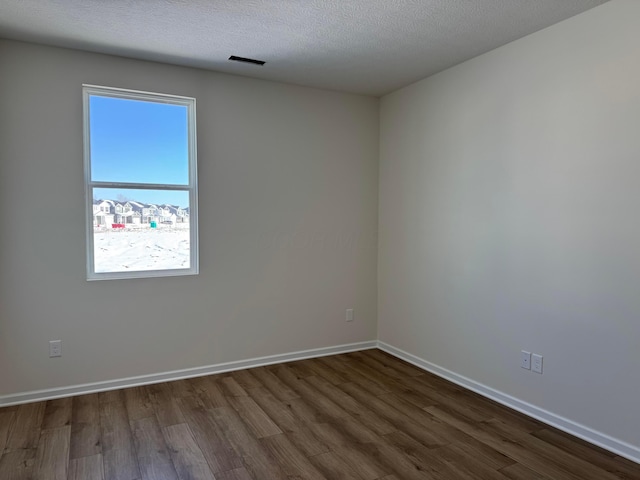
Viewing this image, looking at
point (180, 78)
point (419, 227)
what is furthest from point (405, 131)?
point (180, 78)

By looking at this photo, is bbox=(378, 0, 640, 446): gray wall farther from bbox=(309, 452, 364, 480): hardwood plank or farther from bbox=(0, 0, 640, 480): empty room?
bbox=(309, 452, 364, 480): hardwood plank

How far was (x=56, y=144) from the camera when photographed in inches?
124

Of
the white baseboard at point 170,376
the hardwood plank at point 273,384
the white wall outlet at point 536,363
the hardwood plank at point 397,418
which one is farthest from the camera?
the hardwood plank at point 273,384

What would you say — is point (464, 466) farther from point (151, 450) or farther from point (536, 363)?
point (151, 450)

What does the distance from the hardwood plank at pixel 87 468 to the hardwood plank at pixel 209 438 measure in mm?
530

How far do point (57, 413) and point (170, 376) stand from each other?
85 cm

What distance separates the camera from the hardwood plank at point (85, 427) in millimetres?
2494

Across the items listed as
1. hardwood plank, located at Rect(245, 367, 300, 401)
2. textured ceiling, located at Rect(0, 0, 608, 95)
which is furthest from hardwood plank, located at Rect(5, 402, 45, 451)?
textured ceiling, located at Rect(0, 0, 608, 95)

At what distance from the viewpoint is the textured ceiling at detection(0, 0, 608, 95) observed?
2.50 m

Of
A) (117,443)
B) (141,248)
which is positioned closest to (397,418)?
(117,443)

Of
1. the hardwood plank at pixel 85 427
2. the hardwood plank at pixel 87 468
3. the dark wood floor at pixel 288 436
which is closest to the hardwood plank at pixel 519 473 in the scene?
the dark wood floor at pixel 288 436

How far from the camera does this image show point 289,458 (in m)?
2.43

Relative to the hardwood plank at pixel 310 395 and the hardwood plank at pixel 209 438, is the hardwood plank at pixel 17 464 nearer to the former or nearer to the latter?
the hardwood plank at pixel 209 438

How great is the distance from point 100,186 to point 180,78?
1.10 m
